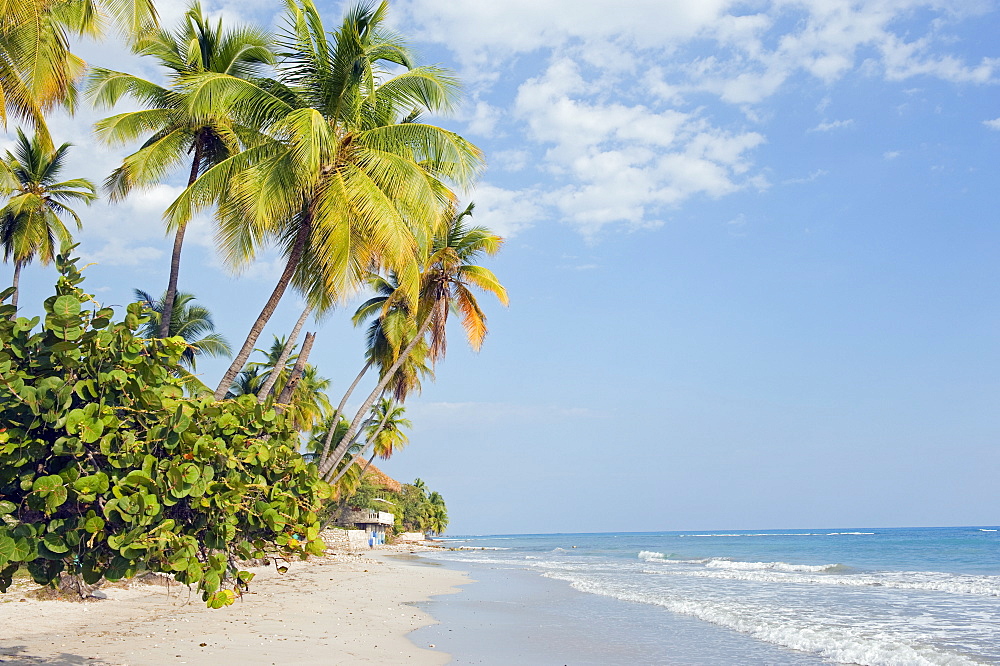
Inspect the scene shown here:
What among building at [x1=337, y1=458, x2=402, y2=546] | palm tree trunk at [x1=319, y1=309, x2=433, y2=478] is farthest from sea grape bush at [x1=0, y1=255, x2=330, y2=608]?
building at [x1=337, y1=458, x2=402, y2=546]

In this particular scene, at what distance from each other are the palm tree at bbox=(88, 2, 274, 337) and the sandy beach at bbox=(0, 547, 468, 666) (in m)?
4.39

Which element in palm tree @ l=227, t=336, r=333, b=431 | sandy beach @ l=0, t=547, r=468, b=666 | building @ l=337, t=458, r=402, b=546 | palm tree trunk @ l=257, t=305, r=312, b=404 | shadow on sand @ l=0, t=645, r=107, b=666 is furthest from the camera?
building @ l=337, t=458, r=402, b=546

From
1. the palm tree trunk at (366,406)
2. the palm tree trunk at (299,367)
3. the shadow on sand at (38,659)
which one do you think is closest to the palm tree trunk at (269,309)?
the palm tree trunk at (299,367)

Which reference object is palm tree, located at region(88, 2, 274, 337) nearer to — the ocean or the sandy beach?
the sandy beach

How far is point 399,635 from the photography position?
10203mm

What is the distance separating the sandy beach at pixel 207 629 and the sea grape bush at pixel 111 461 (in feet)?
12.4

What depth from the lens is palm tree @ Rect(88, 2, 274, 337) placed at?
1154 cm

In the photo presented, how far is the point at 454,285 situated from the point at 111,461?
16165 millimetres

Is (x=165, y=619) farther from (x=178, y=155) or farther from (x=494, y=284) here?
(x=494, y=284)

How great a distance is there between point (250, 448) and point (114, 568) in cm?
96

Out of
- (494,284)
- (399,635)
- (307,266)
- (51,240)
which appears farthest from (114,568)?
(51,240)

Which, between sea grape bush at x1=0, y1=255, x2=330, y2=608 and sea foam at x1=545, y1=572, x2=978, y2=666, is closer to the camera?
sea grape bush at x1=0, y1=255, x2=330, y2=608

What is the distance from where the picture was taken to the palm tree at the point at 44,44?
347 inches

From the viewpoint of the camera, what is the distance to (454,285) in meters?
20.0
